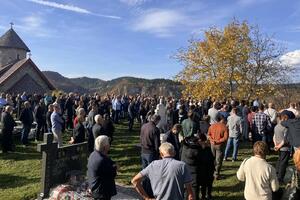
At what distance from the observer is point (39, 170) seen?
13.5 metres

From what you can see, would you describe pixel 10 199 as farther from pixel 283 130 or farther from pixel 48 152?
pixel 283 130

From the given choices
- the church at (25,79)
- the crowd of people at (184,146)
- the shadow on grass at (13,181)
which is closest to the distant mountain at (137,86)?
the church at (25,79)

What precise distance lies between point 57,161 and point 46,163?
0.44 m

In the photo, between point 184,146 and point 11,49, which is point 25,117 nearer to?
point 184,146

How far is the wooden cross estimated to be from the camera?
9.74 m

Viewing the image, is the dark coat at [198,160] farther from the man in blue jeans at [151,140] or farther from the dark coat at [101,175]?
the dark coat at [101,175]

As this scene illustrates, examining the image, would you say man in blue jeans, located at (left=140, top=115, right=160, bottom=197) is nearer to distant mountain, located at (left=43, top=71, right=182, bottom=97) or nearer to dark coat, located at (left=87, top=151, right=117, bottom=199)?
dark coat, located at (left=87, top=151, right=117, bottom=199)

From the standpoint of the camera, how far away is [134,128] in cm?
2283

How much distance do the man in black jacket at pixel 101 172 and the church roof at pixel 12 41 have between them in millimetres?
51730

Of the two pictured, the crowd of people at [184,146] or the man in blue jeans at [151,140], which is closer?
the crowd of people at [184,146]

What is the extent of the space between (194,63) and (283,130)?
75.4 ft

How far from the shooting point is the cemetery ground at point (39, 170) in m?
11.0

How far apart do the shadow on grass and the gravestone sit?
7.33 ft

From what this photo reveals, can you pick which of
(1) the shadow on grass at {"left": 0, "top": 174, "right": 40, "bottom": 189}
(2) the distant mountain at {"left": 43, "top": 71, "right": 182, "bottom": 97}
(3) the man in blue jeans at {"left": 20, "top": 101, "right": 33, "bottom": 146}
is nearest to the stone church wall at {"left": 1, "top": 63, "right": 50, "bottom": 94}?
(3) the man in blue jeans at {"left": 20, "top": 101, "right": 33, "bottom": 146}
